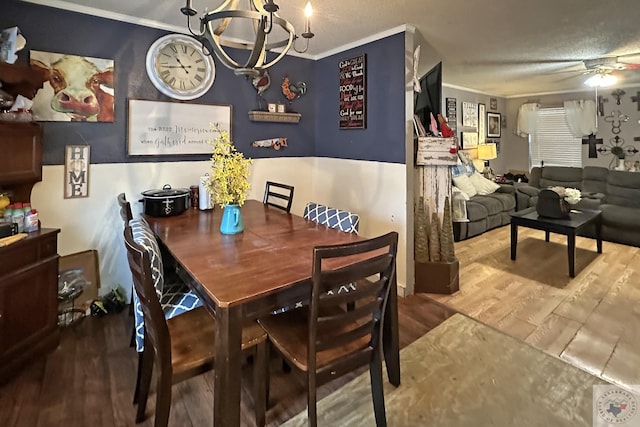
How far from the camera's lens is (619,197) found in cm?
520

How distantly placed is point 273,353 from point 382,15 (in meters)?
2.53

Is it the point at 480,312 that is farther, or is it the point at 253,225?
the point at 480,312

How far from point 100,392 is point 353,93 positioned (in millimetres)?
A: 2972

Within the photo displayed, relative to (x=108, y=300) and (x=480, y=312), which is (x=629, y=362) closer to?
(x=480, y=312)

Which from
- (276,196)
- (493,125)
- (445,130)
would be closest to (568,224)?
(445,130)

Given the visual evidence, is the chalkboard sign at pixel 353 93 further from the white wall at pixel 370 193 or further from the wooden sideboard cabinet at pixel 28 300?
the wooden sideboard cabinet at pixel 28 300

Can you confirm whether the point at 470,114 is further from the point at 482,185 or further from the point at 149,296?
the point at 149,296

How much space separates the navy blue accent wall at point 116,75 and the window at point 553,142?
5.91 metres

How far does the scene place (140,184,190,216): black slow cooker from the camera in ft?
8.07

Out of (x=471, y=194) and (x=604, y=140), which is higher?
(x=604, y=140)

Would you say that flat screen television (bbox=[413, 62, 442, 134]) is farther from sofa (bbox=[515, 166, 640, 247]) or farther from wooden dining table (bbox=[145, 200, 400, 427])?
sofa (bbox=[515, 166, 640, 247])

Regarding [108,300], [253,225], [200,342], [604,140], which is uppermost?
[604,140]

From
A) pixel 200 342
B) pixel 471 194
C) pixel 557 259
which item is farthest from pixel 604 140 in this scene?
pixel 200 342

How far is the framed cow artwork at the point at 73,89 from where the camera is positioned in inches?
95.1
